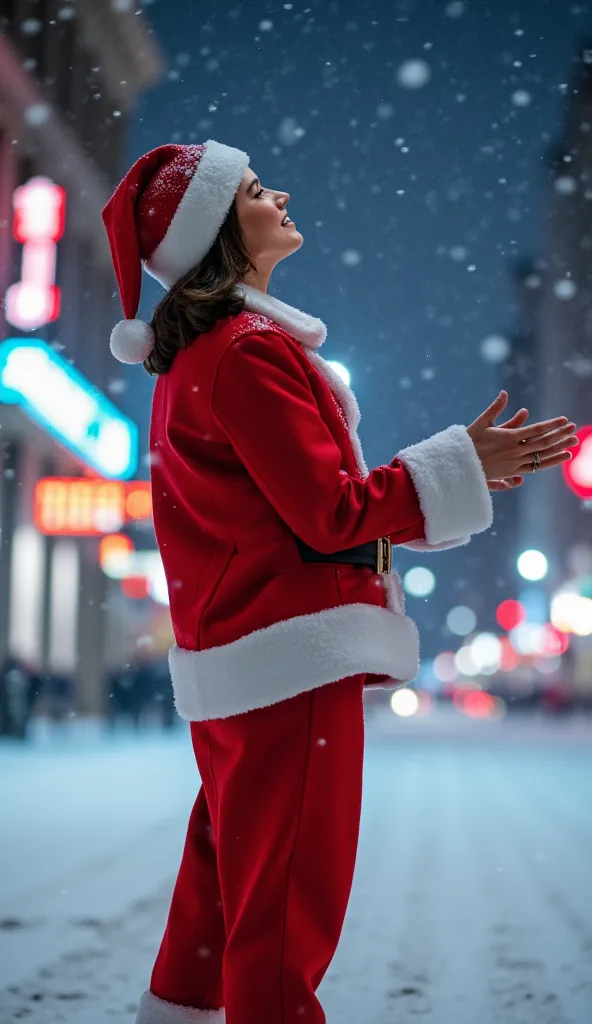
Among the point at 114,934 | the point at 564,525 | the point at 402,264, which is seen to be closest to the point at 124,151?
the point at 402,264

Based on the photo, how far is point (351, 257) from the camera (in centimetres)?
5881

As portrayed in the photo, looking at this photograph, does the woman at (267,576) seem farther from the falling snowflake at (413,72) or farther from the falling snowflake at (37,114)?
the falling snowflake at (37,114)

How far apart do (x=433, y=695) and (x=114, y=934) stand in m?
60.9

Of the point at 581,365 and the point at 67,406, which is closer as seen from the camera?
the point at 67,406

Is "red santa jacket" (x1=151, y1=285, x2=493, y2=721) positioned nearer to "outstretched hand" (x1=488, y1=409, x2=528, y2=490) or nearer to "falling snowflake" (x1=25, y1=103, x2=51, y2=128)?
"outstretched hand" (x1=488, y1=409, x2=528, y2=490)

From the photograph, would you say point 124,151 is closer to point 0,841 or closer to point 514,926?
point 0,841

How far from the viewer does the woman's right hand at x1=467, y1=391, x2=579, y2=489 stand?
1.91m

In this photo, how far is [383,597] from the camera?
197cm

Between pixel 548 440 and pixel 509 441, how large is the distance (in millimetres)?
76

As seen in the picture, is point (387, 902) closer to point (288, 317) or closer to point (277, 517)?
point (277, 517)

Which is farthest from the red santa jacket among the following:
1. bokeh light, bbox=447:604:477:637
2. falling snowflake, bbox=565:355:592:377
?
bokeh light, bbox=447:604:477:637

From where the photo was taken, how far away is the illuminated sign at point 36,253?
1888cm

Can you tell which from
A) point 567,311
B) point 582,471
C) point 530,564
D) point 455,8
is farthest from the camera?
point 567,311

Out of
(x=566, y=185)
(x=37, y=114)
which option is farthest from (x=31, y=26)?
(x=566, y=185)
